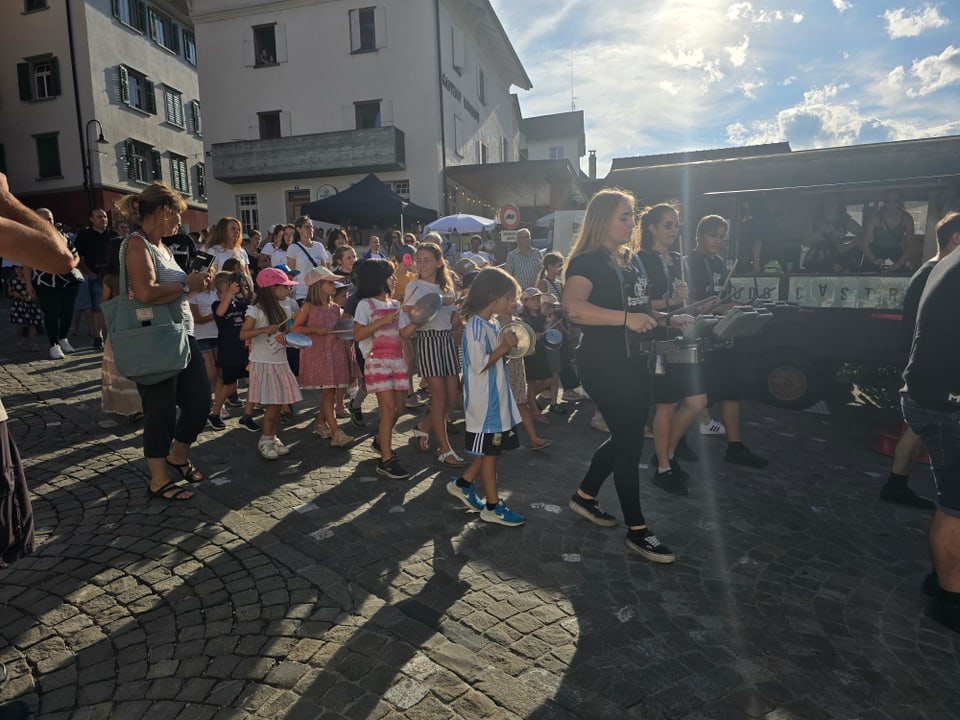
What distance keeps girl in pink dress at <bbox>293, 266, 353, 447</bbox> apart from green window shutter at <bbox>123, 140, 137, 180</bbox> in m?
25.2

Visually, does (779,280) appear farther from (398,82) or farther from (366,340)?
(398,82)

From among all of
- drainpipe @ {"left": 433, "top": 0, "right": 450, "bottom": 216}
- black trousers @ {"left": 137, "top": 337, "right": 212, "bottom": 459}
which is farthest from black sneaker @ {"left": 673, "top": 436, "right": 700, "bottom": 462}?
drainpipe @ {"left": 433, "top": 0, "right": 450, "bottom": 216}

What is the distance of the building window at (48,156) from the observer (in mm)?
24766

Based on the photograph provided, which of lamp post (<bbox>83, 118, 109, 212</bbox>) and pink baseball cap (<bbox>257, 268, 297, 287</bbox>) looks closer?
pink baseball cap (<bbox>257, 268, 297, 287</bbox>)

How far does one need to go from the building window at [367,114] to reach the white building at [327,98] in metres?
0.04

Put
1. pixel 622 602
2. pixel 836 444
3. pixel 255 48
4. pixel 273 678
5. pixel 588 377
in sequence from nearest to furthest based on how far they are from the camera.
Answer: pixel 273 678 → pixel 622 602 → pixel 588 377 → pixel 836 444 → pixel 255 48

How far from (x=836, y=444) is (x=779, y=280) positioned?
6.52ft

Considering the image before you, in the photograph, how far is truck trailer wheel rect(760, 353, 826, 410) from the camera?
659 cm

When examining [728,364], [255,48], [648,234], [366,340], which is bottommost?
[728,364]

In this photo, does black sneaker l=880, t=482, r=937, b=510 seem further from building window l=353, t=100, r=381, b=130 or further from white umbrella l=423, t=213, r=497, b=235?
building window l=353, t=100, r=381, b=130

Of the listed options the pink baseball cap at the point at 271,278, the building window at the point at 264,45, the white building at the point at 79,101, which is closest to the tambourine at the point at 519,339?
the pink baseball cap at the point at 271,278

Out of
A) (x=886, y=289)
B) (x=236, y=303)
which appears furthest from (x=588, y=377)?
(x=886, y=289)

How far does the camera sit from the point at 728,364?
479cm

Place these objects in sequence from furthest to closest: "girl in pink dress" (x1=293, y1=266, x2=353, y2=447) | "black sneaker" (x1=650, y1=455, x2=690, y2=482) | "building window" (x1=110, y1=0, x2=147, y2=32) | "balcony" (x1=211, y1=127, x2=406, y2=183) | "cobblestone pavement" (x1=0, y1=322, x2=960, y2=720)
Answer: "building window" (x1=110, y1=0, x2=147, y2=32), "balcony" (x1=211, y1=127, x2=406, y2=183), "girl in pink dress" (x1=293, y1=266, x2=353, y2=447), "black sneaker" (x1=650, y1=455, x2=690, y2=482), "cobblestone pavement" (x1=0, y1=322, x2=960, y2=720)
